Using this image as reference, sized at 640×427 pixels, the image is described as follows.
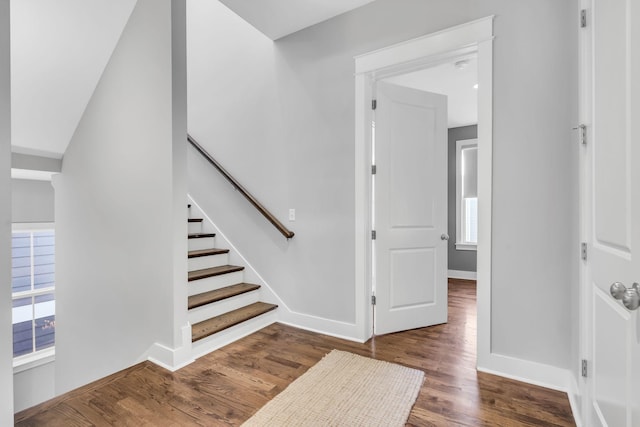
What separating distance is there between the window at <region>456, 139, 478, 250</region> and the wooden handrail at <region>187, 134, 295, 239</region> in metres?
3.64

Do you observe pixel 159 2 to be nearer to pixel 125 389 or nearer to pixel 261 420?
pixel 125 389

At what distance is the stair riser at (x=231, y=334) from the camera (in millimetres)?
2324

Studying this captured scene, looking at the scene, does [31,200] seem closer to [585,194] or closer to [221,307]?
[221,307]

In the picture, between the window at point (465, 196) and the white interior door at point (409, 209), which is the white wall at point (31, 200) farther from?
the window at point (465, 196)

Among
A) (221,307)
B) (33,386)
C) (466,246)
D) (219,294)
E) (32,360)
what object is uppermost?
(466,246)

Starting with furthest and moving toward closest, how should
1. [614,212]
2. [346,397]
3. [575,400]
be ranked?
[346,397]
[575,400]
[614,212]

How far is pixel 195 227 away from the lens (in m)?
3.63

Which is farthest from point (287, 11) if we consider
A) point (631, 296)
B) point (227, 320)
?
point (631, 296)

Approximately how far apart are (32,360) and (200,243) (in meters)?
3.02

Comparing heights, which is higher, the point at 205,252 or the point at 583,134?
the point at 583,134

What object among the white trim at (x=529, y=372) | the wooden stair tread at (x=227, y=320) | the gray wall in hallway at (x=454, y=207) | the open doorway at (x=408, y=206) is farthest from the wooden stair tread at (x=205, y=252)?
the gray wall in hallway at (x=454, y=207)

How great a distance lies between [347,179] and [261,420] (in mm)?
1811

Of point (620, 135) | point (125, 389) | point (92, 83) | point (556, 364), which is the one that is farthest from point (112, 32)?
point (556, 364)

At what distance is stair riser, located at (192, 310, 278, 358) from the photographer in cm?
232
